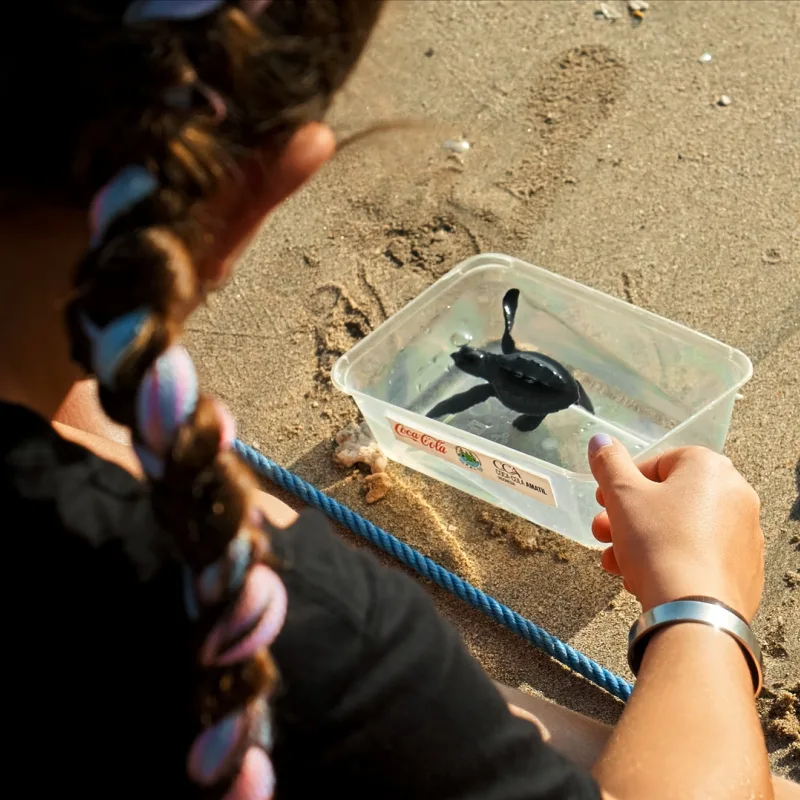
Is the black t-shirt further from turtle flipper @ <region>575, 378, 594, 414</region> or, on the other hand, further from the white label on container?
turtle flipper @ <region>575, 378, 594, 414</region>

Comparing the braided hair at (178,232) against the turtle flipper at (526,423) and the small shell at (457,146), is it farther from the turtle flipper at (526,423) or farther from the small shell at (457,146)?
the small shell at (457,146)

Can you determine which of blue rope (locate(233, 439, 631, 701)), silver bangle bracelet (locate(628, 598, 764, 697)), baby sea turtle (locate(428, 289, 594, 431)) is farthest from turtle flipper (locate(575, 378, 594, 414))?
silver bangle bracelet (locate(628, 598, 764, 697))

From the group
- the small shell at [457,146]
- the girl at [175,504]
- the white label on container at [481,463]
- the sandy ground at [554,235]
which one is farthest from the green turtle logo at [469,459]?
the small shell at [457,146]

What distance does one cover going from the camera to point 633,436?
1605 millimetres

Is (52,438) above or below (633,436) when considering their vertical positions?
above

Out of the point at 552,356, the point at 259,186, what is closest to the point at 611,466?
the point at 552,356

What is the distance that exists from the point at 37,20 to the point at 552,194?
4.89 ft

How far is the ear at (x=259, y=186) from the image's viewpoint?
708 mm

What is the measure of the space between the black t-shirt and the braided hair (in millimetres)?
33

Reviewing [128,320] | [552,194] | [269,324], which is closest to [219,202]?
[128,320]

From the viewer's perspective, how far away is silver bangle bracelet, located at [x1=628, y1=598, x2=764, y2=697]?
1.13m

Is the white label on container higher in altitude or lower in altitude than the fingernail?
lower

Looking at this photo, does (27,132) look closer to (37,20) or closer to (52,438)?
(37,20)

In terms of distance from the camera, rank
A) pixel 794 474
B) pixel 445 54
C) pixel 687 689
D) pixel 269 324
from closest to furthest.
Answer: pixel 687 689, pixel 794 474, pixel 269 324, pixel 445 54
